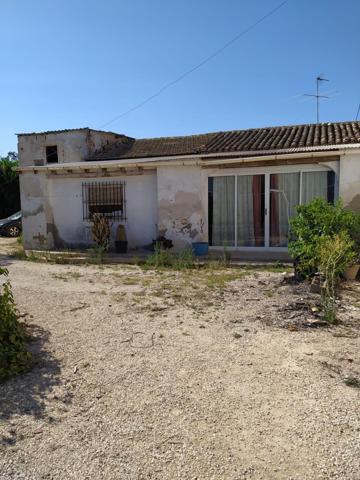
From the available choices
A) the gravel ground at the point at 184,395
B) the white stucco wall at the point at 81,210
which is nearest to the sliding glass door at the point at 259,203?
the white stucco wall at the point at 81,210

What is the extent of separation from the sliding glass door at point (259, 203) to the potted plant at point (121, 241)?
2.52 metres

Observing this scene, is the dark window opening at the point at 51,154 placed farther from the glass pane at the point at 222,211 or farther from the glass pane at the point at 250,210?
the glass pane at the point at 250,210

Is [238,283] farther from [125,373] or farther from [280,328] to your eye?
[125,373]

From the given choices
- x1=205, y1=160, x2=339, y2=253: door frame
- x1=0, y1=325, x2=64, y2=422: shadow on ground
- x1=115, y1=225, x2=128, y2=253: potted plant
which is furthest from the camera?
x1=115, y1=225, x2=128, y2=253: potted plant

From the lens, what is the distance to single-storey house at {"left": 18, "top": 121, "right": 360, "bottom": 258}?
1055 centimetres

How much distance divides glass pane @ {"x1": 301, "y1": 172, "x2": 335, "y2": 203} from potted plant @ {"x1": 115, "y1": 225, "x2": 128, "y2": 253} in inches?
202

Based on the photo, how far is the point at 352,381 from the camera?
3.68 m

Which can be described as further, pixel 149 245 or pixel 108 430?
pixel 149 245

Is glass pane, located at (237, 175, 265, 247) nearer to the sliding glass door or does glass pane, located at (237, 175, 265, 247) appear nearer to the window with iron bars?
the sliding glass door

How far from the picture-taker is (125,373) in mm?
3984

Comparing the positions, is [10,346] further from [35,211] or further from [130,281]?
[35,211]

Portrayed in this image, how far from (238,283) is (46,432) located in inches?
206

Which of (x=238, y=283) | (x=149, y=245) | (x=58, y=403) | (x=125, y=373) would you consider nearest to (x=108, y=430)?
(x=58, y=403)

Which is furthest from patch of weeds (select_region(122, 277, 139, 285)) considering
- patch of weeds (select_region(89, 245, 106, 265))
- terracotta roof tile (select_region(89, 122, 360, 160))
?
terracotta roof tile (select_region(89, 122, 360, 160))
